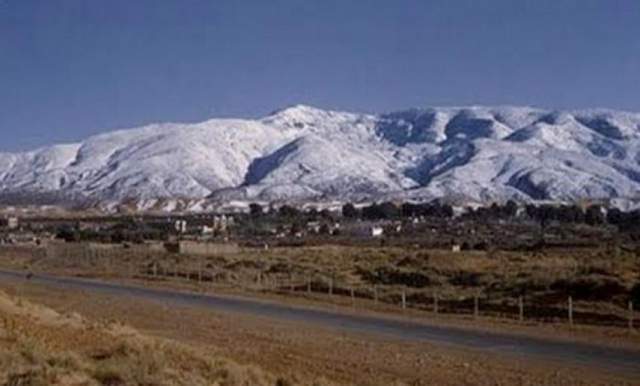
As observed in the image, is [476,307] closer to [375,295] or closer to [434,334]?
[375,295]

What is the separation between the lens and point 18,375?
20.5 metres

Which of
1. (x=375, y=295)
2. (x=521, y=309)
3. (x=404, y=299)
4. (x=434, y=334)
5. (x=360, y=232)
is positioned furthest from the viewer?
(x=360, y=232)

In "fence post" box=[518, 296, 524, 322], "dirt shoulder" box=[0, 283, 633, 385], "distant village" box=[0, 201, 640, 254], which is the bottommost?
"dirt shoulder" box=[0, 283, 633, 385]

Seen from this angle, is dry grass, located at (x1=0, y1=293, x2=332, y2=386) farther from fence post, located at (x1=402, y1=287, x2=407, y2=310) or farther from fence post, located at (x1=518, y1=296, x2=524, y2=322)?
fence post, located at (x1=402, y1=287, x2=407, y2=310)

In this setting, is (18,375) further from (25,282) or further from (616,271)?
(25,282)

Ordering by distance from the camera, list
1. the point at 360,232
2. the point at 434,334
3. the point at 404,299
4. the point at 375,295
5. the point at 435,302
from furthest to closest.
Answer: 1. the point at 360,232
2. the point at 375,295
3. the point at 404,299
4. the point at 435,302
5. the point at 434,334

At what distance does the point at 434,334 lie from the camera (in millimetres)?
39938

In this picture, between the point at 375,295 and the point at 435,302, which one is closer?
the point at 435,302

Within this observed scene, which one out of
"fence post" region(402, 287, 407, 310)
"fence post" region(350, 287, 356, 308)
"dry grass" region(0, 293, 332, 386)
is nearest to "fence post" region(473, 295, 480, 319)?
"fence post" region(402, 287, 407, 310)

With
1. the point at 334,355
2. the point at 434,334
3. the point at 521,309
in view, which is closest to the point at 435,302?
the point at 521,309

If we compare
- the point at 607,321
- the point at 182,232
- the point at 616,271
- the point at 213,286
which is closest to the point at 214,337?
the point at 607,321

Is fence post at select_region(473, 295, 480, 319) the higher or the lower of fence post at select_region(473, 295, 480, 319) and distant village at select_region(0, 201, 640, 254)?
the lower

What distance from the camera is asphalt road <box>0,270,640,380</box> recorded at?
3175 cm

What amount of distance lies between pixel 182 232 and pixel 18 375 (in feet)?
538
